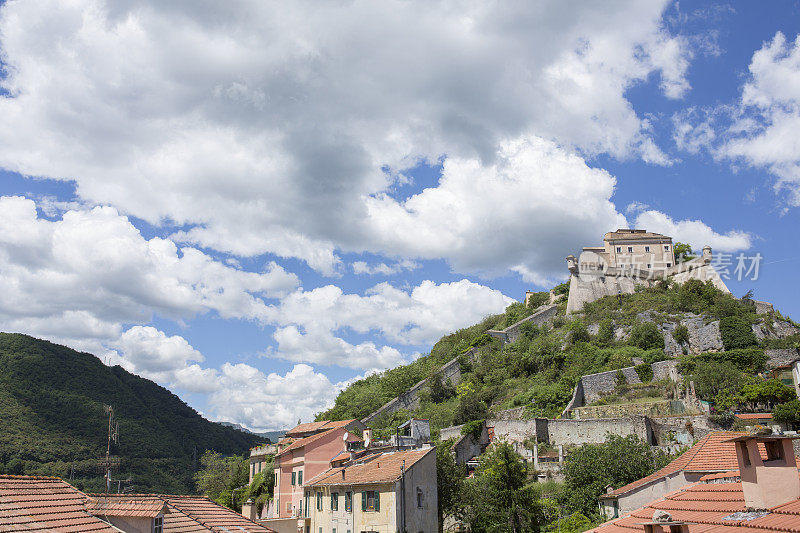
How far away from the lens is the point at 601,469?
30.6 m

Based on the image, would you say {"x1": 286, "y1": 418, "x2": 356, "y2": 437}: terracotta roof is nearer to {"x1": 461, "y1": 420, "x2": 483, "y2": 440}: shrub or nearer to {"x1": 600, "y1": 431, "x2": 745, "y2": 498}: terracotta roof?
{"x1": 461, "y1": 420, "x2": 483, "y2": 440}: shrub

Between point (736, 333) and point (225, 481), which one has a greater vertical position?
point (736, 333)

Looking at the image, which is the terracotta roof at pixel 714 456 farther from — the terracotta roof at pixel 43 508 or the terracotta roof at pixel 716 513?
the terracotta roof at pixel 43 508

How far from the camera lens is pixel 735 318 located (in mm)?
51875

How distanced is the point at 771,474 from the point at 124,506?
16.2 m

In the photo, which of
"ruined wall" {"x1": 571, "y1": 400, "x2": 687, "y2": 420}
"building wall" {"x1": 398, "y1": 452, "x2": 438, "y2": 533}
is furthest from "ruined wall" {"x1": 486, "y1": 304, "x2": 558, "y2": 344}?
"building wall" {"x1": 398, "y1": 452, "x2": 438, "y2": 533}

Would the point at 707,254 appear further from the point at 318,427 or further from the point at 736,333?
the point at 318,427

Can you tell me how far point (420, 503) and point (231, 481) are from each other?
28021 mm

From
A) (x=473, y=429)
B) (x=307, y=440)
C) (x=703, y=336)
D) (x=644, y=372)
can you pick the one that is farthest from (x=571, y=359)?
(x=307, y=440)

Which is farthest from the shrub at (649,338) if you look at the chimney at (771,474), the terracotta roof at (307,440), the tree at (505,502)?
the chimney at (771,474)

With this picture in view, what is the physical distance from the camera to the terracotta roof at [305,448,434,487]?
92.4 feet

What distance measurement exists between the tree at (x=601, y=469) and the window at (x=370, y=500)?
10872 mm

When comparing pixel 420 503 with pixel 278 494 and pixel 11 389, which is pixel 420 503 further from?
pixel 11 389

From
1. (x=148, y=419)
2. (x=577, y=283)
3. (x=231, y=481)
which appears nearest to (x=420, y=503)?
(x=231, y=481)
